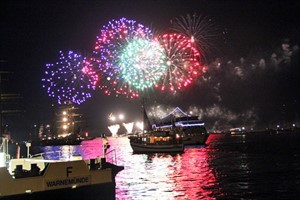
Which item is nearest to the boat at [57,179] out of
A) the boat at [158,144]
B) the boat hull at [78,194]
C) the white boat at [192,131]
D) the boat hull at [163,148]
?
the boat hull at [78,194]

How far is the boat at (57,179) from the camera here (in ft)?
73.3

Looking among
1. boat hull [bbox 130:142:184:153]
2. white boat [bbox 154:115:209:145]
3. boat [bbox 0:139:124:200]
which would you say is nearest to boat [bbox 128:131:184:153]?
boat hull [bbox 130:142:184:153]

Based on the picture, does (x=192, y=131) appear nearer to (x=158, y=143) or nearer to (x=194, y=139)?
(x=194, y=139)

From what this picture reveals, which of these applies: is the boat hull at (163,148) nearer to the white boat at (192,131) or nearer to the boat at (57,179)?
the white boat at (192,131)

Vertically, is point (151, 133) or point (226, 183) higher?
point (151, 133)

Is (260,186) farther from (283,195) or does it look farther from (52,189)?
(52,189)

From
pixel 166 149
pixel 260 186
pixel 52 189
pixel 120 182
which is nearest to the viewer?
pixel 52 189

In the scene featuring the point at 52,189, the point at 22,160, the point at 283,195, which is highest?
the point at 22,160

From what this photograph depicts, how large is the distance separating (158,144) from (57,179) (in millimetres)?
84050

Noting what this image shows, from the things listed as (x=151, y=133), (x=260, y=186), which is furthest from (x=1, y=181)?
(x=151, y=133)

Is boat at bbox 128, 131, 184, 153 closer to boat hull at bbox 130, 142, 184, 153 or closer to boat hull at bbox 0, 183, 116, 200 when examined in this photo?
boat hull at bbox 130, 142, 184, 153

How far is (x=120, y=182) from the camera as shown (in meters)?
47.8

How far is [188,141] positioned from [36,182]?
443 ft

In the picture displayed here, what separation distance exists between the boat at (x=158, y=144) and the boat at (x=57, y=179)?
7957cm
